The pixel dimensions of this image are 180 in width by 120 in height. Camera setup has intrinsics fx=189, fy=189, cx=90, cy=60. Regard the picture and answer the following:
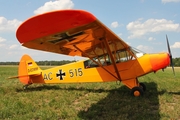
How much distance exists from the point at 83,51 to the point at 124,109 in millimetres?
3202

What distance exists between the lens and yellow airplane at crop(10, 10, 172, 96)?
3.81m

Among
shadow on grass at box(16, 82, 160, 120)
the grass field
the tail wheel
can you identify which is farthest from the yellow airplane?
the grass field

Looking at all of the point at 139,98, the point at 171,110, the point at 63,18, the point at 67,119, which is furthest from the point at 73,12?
the point at 139,98

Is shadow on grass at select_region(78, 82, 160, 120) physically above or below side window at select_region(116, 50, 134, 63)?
below

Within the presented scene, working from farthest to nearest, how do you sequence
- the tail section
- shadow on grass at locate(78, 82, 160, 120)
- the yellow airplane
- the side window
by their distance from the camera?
the tail section < the side window < shadow on grass at locate(78, 82, 160, 120) < the yellow airplane

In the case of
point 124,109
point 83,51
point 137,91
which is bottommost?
point 124,109

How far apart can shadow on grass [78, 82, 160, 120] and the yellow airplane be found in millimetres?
683

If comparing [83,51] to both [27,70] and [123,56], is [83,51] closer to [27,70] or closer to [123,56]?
[123,56]

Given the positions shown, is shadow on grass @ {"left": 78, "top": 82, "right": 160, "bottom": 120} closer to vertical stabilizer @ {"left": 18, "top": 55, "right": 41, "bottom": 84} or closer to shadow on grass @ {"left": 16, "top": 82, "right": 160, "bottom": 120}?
shadow on grass @ {"left": 16, "top": 82, "right": 160, "bottom": 120}

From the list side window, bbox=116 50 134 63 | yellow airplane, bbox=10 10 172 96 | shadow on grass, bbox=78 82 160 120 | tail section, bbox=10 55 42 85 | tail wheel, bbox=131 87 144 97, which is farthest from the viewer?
tail section, bbox=10 55 42 85

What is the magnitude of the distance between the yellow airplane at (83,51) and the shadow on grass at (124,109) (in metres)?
0.68

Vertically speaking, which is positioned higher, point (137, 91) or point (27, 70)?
point (27, 70)

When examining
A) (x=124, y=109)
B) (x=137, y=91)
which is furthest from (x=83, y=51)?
(x=124, y=109)

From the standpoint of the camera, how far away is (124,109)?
5.62 meters
